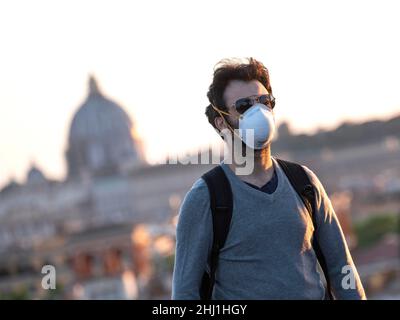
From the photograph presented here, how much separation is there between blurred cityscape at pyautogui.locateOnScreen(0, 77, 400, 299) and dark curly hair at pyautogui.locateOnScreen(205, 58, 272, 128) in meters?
31.0

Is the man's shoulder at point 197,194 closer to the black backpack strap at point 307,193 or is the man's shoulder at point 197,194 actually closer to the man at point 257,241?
the man at point 257,241

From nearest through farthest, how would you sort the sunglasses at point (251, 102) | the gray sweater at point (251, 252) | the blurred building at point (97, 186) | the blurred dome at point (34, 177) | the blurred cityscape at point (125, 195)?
the gray sweater at point (251, 252), the sunglasses at point (251, 102), the blurred cityscape at point (125, 195), the blurred building at point (97, 186), the blurred dome at point (34, 177)

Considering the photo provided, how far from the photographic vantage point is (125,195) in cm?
9656

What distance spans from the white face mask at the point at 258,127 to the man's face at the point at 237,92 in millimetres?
79

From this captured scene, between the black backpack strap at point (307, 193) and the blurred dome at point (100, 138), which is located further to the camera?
the blurred dome at point (100, 138)

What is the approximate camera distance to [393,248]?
112ft

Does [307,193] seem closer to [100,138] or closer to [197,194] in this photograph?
[197,194]

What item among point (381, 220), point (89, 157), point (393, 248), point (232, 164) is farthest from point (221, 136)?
point (89, 157)

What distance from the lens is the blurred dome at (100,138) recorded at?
322 feet

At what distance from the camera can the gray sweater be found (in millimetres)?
2863

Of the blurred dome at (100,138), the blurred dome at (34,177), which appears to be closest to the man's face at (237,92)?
the blurred dome at (100,138)

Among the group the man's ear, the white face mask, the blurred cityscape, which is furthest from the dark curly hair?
the blurred cityscape

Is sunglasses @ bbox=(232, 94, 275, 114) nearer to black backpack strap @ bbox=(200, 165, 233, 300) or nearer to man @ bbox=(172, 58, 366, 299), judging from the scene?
man @ bbox=(172, 58, 366, 299)
